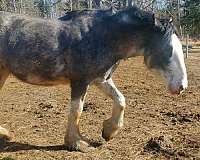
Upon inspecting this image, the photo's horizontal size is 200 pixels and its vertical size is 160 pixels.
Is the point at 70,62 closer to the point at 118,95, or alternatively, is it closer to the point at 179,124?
the point at 118,95

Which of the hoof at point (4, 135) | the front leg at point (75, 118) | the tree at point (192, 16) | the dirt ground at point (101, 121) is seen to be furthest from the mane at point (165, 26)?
the tree at point (192, 16)

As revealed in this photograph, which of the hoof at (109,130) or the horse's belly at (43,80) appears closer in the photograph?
the horse's belly at (43,80)

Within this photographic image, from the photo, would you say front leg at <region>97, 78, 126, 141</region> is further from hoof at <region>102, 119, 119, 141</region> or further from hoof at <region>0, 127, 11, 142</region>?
hoof at <region>0, 127, 11, 142</region>

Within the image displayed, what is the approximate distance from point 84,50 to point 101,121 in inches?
70.4

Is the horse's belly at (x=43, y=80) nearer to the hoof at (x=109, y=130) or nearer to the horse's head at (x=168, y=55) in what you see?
the hoof at (x=109, y=130)

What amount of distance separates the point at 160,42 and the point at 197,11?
76.5ft

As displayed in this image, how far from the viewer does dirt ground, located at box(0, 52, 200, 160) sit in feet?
17.7

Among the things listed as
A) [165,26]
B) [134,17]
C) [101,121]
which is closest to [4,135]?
[101,121]

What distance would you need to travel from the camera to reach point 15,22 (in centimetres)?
576

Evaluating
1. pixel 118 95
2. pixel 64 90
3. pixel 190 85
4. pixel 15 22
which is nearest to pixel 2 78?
pixel 15 22

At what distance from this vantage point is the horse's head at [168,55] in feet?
17.8

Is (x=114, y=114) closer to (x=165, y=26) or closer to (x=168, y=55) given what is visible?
(x=168, y=55)

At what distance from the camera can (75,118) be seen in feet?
18.4

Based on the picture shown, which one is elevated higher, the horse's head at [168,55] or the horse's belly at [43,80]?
the horse's head at [168,55]
